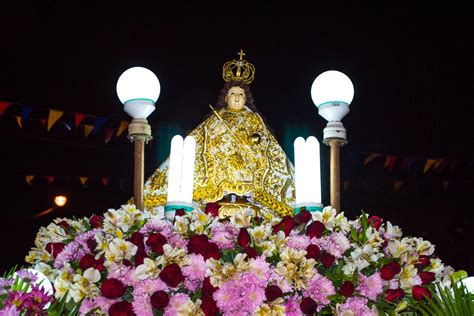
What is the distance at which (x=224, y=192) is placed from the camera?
285 cm

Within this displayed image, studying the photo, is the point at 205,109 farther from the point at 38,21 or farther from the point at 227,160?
the point at 227,160

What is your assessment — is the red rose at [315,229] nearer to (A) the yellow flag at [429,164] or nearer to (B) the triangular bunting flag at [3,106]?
(B) the triangular bunting flag at [3,106]

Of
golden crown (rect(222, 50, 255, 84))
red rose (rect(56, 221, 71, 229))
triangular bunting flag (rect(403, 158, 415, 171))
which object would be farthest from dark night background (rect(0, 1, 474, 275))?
red rose (rect(56, 221, 71, 229))

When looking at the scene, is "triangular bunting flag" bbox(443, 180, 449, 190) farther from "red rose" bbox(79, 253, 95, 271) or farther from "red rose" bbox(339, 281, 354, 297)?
"red rose" bbox(79, 253, 95, 271)

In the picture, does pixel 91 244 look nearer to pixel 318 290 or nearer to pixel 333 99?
pixel 318 290

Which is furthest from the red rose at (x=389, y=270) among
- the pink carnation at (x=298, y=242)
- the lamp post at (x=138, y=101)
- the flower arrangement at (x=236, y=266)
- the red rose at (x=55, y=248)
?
the lamp post at (x=138, y=101)

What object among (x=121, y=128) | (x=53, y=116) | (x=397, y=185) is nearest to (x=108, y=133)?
(x=121, y=128)

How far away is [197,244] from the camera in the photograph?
188 centimetres

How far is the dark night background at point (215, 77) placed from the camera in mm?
6707

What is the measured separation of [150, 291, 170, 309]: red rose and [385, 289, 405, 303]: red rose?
0.62 m

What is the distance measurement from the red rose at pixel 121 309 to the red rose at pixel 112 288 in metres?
0.03

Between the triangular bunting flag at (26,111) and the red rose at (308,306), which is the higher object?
the triangular bunting flag at (26,111)

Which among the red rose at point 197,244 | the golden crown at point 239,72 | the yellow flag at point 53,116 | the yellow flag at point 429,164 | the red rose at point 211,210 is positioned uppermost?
the yellow flag at point 53,116

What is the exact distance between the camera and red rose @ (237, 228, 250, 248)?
1892mm
